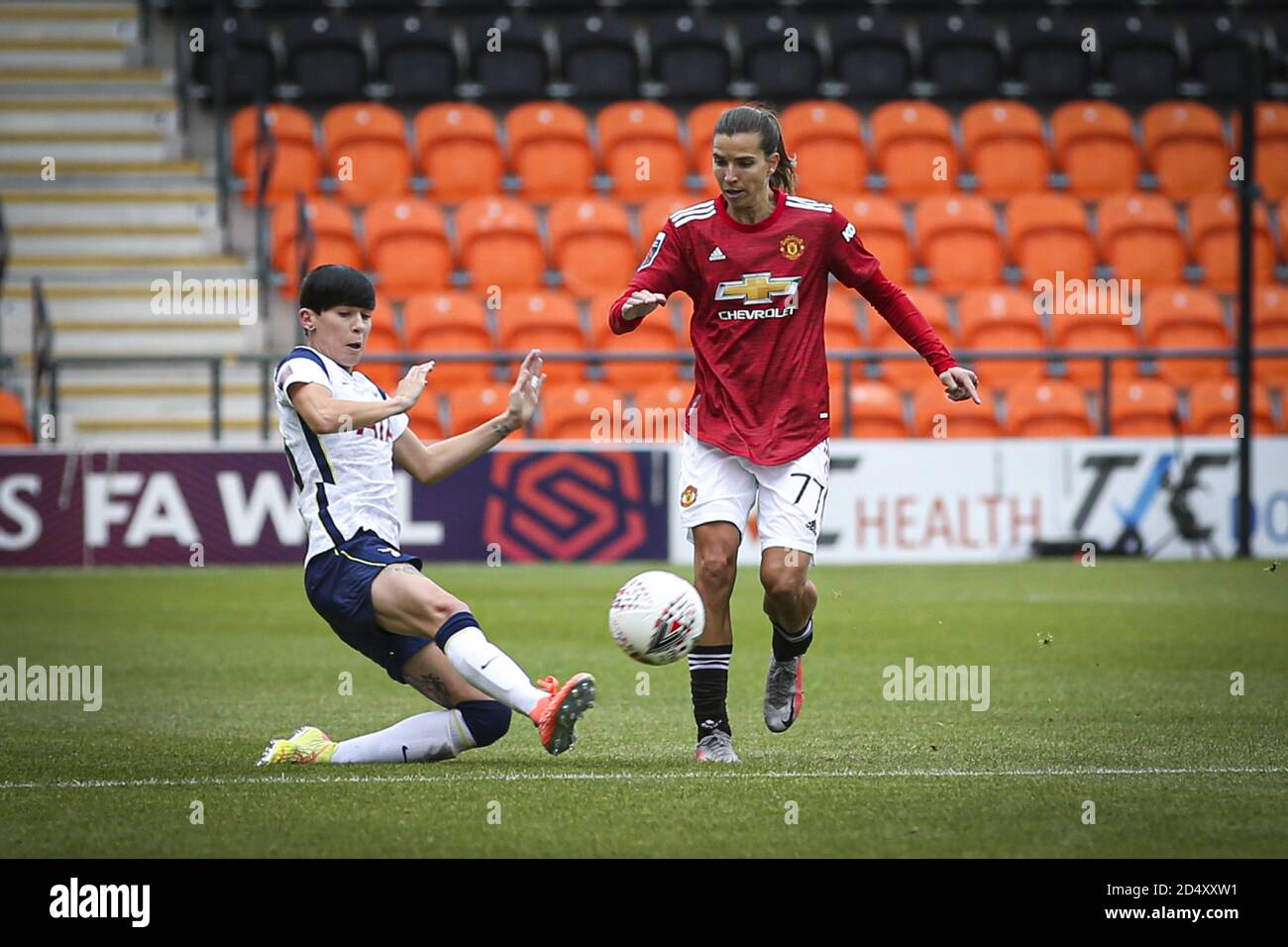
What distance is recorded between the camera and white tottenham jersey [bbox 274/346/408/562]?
20.7 feet

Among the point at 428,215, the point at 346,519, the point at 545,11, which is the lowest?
the point at 346,519

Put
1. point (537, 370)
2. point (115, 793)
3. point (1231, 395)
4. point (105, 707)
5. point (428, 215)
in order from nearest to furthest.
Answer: point (115, 793) → point (537, 370) → point (105, 707) → point (1231, 395) → point (428, 215)

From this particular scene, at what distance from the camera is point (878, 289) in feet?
22.2

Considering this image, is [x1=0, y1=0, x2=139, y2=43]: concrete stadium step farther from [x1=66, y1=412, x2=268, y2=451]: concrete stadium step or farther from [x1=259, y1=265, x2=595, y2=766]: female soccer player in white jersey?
[x1=259, y1=265, x2=595, y2=766]: female soccer player in white jersey

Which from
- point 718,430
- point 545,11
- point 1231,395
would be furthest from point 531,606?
point 545,11

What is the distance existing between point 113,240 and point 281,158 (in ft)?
6.29

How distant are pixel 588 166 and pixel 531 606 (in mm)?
8395

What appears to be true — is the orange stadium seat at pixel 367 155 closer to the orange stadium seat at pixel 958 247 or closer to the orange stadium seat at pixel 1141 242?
the orange stadium seat at pixel 958 247

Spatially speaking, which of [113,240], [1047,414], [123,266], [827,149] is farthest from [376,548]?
[827,149]

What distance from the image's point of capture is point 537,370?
6289mm

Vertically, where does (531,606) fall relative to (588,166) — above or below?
below

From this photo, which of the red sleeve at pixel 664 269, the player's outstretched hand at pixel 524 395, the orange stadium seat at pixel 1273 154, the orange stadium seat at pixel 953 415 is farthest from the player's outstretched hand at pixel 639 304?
the orange stadium seat at pixel 1273 154

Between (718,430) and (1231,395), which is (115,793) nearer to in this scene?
(718,430)

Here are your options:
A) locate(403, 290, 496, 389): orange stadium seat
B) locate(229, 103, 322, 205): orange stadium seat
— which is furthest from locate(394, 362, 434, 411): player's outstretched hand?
locate(229, 103, 322, 205): orange stadium seat
